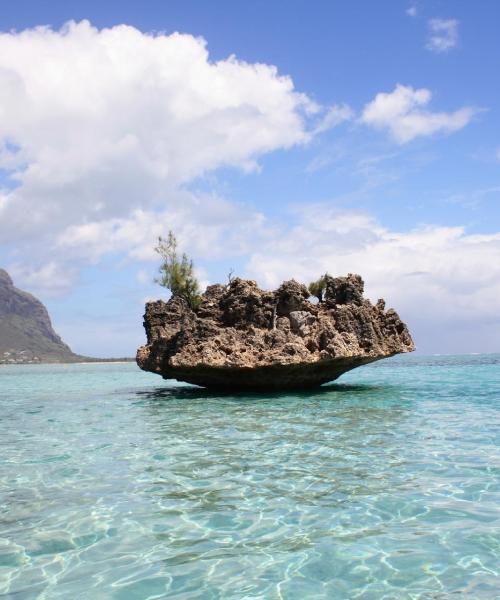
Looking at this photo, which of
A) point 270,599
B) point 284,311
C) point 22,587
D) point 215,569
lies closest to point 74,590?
point 22,587

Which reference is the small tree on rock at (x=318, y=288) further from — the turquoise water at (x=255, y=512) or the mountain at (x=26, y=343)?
the mountain at (x=26, y=343)

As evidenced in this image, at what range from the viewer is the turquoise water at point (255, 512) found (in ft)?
14.3

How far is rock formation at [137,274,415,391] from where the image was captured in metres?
18.4

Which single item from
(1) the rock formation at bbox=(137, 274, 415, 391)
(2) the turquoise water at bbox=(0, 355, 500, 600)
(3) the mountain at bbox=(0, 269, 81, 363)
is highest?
(3) the mountain at bbox=(0, 269, 81, 363)

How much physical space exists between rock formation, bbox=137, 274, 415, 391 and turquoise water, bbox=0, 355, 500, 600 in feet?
Result: 22.4

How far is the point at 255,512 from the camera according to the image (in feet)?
19.2

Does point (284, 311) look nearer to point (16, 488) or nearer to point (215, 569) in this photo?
point (16, 488)

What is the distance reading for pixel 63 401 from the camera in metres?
20.7

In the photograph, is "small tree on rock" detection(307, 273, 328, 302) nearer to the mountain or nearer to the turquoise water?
the turquoise water

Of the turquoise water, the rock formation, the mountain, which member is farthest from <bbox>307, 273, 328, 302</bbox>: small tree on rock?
the mountain

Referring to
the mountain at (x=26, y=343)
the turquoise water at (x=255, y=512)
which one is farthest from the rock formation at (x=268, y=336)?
the mountain at (x=26, y=343)

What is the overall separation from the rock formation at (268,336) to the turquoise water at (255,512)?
6825 millimetres

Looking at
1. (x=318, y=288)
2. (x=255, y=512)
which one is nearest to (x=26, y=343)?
(x=318, y=288)

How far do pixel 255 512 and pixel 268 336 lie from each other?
43.7 feet
